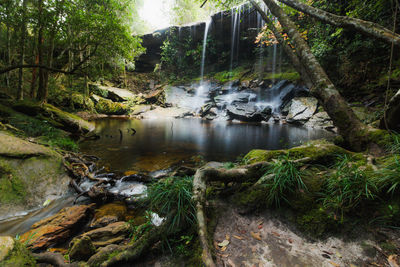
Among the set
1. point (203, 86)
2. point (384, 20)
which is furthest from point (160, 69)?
point (384, 20)

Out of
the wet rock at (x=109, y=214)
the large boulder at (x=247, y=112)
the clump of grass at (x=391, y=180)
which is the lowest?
the wet rock at (x=109, y=214)

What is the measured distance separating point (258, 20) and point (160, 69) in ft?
57.4

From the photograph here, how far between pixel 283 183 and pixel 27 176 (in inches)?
184

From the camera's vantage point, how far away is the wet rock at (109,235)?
210cm

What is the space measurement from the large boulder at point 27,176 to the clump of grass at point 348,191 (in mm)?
4780

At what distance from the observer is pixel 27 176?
3359 millimetres

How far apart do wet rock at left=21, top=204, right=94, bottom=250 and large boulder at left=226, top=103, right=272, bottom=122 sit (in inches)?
629

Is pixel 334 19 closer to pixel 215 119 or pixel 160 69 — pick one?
pixel 215 119

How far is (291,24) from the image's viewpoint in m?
3.90

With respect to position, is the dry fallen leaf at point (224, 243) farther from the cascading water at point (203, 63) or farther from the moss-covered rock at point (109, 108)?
the cascading water at point (203, 63)

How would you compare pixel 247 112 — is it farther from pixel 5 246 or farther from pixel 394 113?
pixel 5 246

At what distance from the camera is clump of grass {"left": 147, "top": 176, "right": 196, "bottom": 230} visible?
70.9 inches

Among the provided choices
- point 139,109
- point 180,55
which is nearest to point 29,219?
point 139,109

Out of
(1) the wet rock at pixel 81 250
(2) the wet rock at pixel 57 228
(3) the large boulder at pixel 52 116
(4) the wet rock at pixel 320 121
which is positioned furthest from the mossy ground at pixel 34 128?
(4) the wet rock at pixel 320 121
